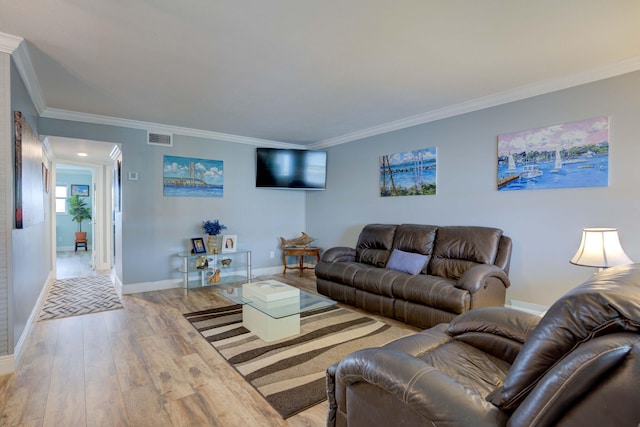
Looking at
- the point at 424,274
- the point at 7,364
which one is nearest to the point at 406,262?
the point at 424,274

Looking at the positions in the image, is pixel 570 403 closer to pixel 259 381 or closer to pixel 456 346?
pixel 456 346

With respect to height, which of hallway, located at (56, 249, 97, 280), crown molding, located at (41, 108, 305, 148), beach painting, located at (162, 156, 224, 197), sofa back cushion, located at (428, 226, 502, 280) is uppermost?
crown molding, located at (41, 108, 305, 148)

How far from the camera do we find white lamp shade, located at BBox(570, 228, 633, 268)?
2451mm

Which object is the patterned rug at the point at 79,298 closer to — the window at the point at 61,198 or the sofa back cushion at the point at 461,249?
the sofa back cushion at the point at 461,249

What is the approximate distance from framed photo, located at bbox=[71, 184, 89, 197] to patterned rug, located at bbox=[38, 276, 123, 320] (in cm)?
510

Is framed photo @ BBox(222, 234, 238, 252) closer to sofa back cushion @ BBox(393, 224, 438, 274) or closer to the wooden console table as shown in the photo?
the wooden console table

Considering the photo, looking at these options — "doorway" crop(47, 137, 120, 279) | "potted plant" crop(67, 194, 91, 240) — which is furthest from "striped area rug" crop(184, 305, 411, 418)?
"potted plant" crop(67, 194, 91, 240)

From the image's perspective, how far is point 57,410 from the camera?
1946 millimetres

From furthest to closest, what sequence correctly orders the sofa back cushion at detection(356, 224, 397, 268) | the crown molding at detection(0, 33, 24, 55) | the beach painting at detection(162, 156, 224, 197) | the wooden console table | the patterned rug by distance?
the wooden console table < the beach painting at detection(162, 156, 224, 197) < the sofa back cushion at detection(356, 224, 397, 268) < the patterned rug < the crown molding at detection(0, 33, 24, 55)

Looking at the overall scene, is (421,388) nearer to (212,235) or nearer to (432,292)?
(432,292)

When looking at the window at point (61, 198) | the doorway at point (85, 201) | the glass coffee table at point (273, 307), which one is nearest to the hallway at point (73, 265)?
the doorway at point (85, 201)

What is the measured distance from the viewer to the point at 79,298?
173 inches

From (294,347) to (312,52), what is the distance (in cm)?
242

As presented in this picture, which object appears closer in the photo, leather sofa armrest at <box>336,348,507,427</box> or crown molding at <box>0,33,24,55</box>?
leather sofa armrest at <box>336,348,507,427</box>
